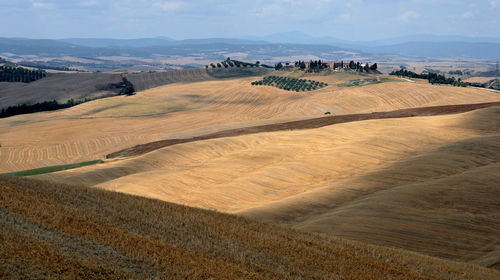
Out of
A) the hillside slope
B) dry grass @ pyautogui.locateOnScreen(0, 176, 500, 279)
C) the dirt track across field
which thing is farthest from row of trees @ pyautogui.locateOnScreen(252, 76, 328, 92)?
dry grass @ pyautogui.locateOnScreen(0, 176, 500, 279)

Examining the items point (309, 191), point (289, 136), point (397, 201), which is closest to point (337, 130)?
point (289, 136)

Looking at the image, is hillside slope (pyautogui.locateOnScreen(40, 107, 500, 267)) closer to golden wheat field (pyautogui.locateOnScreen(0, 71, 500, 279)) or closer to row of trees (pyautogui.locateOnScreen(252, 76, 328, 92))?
golden wheat field (pyautogui.locateOnScreen(0, 71, 500, 279))

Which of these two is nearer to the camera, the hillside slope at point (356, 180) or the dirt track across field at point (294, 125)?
the hillside slope at point (356, 180)

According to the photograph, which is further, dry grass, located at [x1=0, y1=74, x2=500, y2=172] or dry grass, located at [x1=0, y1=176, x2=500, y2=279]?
dry grass, located at [x1=0, y1=74, x2=500, y2=172]

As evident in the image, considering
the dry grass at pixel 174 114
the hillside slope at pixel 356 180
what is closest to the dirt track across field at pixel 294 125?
the dry grass at pixel 174 114

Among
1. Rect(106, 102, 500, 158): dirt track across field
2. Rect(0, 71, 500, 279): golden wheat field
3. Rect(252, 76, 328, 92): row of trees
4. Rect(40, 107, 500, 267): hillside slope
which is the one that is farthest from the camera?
Rect(252, 76, 328, 92): row of trees

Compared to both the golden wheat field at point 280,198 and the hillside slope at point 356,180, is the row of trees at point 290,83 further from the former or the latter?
the hillside slope at point 356,180
